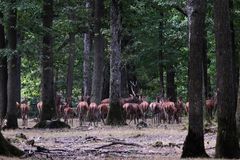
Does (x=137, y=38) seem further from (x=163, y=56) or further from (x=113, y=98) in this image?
(x=113, y=98)

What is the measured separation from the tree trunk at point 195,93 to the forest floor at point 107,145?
96 centimetres

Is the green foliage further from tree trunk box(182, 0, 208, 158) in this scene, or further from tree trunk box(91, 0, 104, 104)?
tree trunk box(182, 0, 208, 158)

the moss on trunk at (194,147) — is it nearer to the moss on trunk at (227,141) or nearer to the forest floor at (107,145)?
the moss on trunk at (227,141)

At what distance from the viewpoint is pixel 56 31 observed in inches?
1037

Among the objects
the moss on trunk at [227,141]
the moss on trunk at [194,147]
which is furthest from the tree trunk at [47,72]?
the moss on trunk at [227,141]

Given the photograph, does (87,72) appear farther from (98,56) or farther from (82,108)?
(82,108)

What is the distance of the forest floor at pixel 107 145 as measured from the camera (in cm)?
1439

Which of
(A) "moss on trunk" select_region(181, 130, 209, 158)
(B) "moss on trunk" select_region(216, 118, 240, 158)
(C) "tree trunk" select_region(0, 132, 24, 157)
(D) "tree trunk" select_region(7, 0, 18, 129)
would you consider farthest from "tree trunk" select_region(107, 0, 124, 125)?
(C) "tree trunk" select_region(0, 132, 24, 157)

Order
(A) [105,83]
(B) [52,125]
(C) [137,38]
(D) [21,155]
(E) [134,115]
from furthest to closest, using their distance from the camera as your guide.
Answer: (A) [105,83]
(C) [137,38]
(E) [134,115]
(B) [52,125]
(D) [21,155]

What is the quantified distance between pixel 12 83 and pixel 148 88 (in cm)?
2656

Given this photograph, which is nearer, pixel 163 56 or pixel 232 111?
pixel 232 111

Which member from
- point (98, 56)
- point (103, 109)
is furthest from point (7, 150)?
point (98, 56)

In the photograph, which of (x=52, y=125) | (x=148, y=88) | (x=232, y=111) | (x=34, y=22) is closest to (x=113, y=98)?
(x=52, y=125)

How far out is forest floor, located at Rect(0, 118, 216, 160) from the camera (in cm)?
1439
